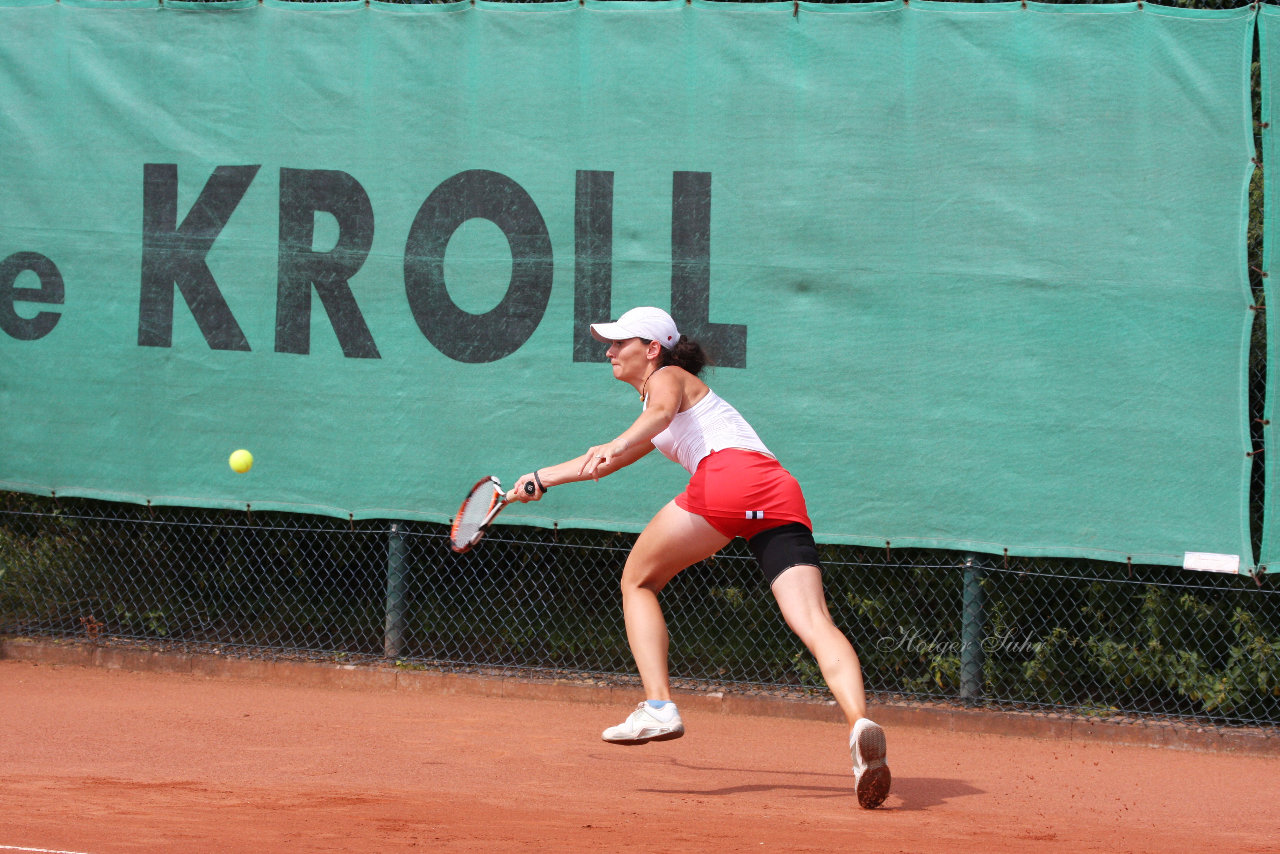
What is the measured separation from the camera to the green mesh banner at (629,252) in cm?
500

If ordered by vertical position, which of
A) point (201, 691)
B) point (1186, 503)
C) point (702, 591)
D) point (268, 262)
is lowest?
point (201, 691)

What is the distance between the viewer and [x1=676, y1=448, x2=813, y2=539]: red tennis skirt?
366 centimetres

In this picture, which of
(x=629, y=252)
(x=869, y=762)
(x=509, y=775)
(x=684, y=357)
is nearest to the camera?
(x=869, y=762)

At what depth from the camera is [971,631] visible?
5.12 metres

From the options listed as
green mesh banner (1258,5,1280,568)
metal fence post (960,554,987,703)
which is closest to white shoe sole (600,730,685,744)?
metal fence post (960,554,987,703)

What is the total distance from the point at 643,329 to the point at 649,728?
49.7 inches

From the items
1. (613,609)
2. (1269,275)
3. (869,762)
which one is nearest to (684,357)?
(869,762)

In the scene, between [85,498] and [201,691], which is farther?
[85,498]

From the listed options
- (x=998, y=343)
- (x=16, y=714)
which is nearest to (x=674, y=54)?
(x=998, y=343)

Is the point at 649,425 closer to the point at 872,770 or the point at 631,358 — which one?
the point at 631,358

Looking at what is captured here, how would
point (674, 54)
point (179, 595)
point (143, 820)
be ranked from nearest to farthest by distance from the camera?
point (143, 820) < point (674, 54) < point (179, 595)

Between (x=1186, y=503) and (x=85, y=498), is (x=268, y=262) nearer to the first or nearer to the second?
(x=85, y=498)

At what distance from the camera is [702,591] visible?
5625mm

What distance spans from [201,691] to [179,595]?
76 cm
